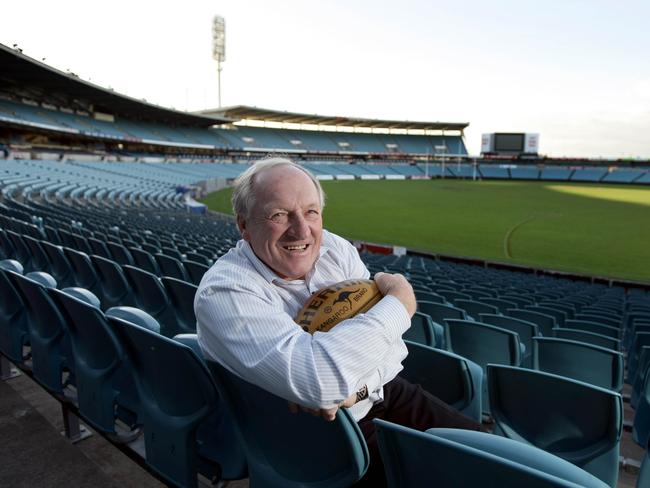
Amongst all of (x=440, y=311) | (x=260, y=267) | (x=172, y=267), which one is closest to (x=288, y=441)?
(x=260, y=267)

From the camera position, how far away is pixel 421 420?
2.13 m

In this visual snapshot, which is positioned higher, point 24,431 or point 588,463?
point 588,463

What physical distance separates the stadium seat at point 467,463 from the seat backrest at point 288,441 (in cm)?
18

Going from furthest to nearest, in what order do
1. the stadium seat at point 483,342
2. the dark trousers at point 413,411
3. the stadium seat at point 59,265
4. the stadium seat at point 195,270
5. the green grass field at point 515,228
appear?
the green grass field at point 515,228, the stadium seat at point 195,270, the stadium seat at point 59,265, the stadium seat at point 483,342, the dark trousers at point 413,411

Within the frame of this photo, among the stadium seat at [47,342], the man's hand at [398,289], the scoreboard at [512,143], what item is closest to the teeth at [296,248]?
the man's hand at [398,289]

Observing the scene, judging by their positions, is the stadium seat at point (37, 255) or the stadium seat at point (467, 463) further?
the stadium seat at point (37, 255)

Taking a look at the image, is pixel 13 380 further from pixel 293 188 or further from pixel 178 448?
pixel 293 188

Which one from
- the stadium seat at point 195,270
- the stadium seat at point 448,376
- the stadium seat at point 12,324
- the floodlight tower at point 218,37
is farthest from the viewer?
the floodlight tower at point 218,37

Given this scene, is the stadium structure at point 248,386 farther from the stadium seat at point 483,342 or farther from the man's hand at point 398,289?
the man's hand at point 398,289

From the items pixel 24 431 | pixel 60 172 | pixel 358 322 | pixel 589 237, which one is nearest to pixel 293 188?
pixel 358 322

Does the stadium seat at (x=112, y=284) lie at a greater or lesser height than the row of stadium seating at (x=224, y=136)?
lesser

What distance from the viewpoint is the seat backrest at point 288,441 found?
1504mm

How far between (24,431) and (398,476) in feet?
8.66

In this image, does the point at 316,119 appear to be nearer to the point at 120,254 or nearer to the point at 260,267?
the point at 120,254
